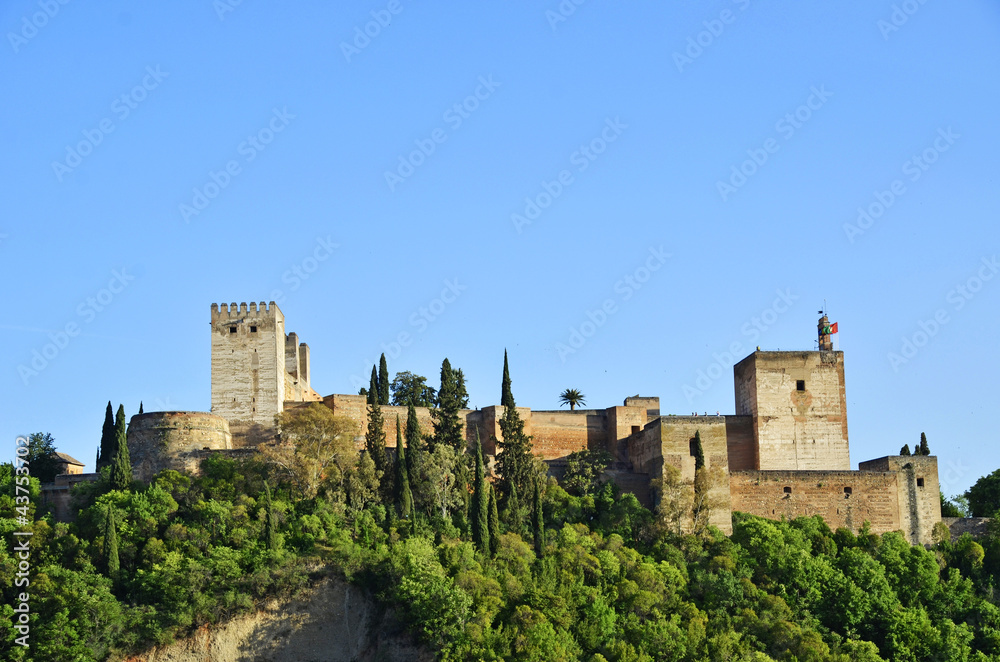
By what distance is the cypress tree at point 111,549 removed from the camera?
4531 cm

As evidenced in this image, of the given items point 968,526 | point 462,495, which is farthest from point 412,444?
point 968,526

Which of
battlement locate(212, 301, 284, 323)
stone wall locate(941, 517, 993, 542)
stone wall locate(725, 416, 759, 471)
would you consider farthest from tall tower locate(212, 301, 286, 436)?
stone wall locate(941, 517, 993, 542)

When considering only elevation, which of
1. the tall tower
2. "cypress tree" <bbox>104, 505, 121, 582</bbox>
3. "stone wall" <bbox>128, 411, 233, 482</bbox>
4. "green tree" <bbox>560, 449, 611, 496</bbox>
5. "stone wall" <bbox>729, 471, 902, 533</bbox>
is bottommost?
"cypress tree" <bbox>104, 505, 121, 582</bbox>

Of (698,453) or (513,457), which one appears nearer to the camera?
(698,453)

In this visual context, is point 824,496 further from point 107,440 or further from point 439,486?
point 107,440

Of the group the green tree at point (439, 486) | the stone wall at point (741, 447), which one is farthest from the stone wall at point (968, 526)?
the green tree at point (439, 486)

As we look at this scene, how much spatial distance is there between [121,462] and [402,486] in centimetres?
924

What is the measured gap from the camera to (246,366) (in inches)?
2112

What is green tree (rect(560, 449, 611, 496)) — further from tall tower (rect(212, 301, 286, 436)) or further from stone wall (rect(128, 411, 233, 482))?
stone wall (rect(128, 411, 233, 482))

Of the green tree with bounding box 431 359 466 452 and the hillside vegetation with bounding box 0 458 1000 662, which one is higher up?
the green tree with bounding box 431 359 466 452

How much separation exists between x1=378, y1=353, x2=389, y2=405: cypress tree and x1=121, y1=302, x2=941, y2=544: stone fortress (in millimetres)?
2992

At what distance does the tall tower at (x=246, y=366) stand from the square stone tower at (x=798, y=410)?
17409 mm

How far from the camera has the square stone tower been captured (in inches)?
2157

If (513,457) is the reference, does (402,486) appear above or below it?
below
